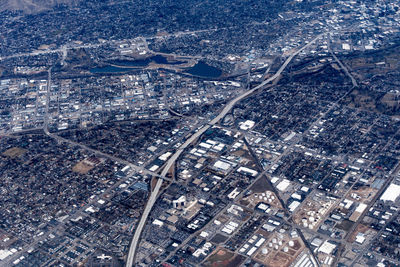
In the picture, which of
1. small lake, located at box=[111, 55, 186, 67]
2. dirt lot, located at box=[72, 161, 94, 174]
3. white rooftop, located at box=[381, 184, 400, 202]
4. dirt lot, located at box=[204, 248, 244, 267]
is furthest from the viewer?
small lake, located at box=[111, 55, 186, 67]

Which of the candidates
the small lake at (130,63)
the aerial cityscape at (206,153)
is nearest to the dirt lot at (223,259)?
the aerial cityscape at (206,153)

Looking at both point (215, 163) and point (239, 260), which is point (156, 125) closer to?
point (215, 163)

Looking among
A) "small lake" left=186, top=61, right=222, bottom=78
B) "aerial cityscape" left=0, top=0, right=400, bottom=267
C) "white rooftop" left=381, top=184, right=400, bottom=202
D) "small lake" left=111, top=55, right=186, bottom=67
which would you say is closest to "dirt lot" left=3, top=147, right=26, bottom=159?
"aerial cityscape" left=0, top=0, right=400, bottom=267

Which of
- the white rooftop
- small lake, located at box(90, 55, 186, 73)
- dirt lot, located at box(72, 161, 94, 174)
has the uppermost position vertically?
small lake, located at box(90, 55, 186, 73)

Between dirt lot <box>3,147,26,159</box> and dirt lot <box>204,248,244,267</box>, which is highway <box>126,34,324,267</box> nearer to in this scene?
dirt lot <box>204,248,244,267</box>

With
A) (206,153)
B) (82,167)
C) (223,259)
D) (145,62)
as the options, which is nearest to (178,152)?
(206,153)
